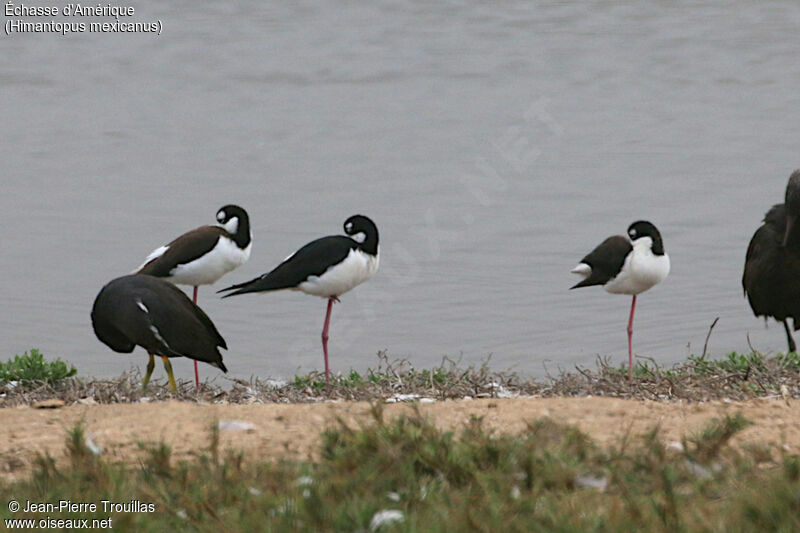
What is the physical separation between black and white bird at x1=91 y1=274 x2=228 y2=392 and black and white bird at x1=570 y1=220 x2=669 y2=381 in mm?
2652

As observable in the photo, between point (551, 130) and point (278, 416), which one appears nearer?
point (278, 416)

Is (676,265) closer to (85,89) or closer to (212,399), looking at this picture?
(212,399)

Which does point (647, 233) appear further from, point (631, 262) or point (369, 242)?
point (369, 242)

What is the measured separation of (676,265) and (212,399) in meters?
5.49

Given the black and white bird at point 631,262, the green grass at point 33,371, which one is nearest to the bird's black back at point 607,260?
the black and white bird at point 631,262

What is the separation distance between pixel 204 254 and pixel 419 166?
6077 millimetres

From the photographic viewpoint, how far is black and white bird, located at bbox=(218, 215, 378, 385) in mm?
9141

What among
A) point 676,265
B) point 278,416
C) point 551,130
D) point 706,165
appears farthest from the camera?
point 551,130

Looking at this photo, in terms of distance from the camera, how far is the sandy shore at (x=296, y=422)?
6.05 metres

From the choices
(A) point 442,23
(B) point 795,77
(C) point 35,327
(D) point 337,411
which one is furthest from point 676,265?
(A) point 442,23

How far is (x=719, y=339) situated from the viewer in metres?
10.9

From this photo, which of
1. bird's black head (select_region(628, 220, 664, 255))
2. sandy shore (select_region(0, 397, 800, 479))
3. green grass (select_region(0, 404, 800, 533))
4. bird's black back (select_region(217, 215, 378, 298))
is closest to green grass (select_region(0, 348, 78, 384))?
bird's black back (select_region(217, 215, 378, 298))

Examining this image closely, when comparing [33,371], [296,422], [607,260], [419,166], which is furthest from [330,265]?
[419,166]

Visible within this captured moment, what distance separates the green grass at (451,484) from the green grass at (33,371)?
8.65ft
